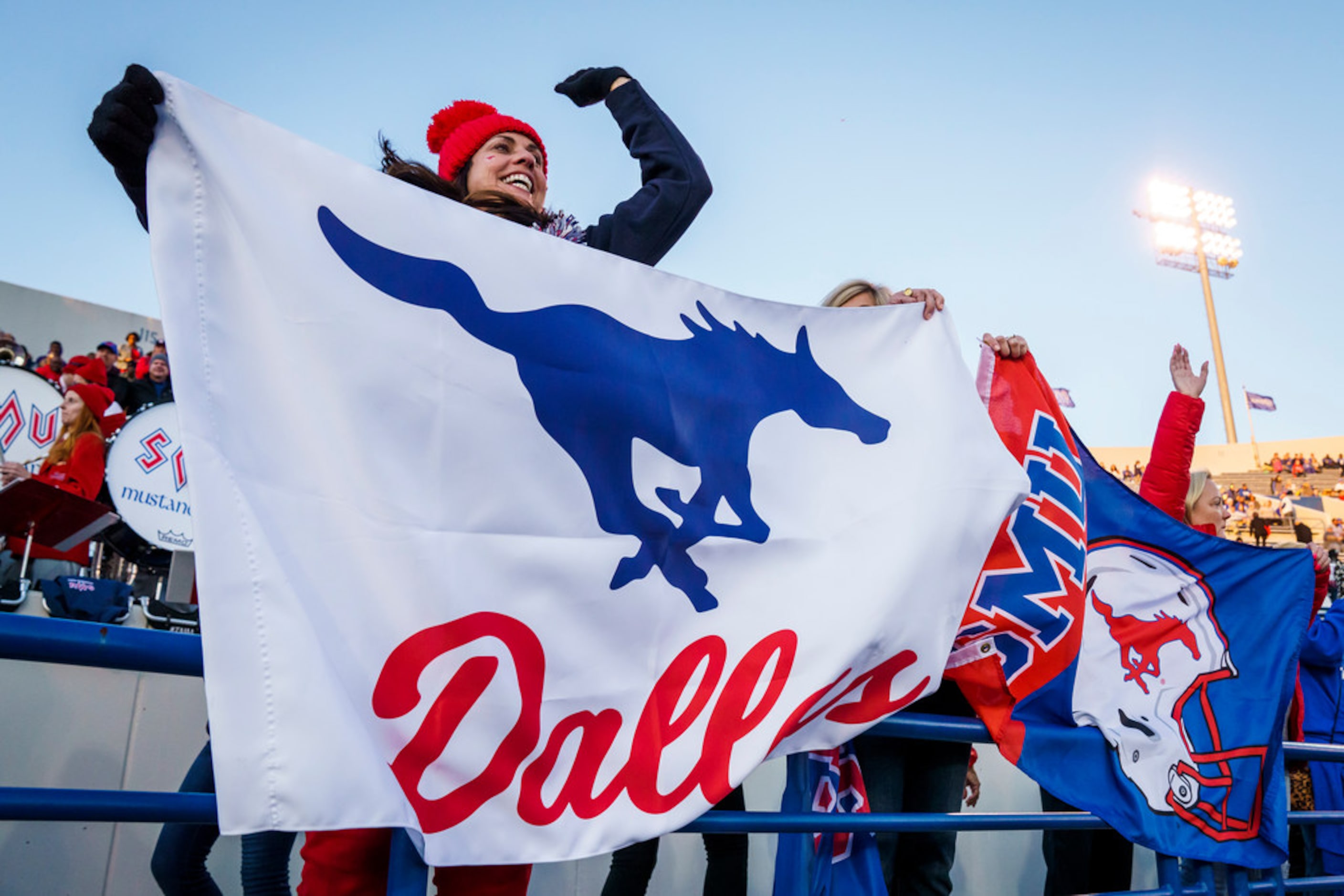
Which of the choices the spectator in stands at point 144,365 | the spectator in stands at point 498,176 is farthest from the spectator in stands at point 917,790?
the spectator in stands at point 144,365

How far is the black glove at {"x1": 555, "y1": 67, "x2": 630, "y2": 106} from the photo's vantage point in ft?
6.93

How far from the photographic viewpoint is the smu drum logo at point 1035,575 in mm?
2039

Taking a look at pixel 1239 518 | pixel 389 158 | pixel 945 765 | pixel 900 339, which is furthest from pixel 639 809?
pixel 1239 518

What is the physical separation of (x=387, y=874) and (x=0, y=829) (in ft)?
4.70

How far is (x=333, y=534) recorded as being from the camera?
1198 mm

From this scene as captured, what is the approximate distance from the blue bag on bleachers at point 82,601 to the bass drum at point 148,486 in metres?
1.28

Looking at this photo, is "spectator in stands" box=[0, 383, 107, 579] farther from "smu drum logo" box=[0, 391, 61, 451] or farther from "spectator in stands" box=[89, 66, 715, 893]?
"spectator in stands" box=[89, 66, 715, 893]

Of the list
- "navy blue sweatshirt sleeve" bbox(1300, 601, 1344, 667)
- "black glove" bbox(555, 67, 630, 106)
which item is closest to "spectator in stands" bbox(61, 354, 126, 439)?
"black glove" bbox(555, 67, 630, 106)

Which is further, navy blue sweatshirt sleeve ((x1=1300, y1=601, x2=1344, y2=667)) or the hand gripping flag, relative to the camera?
navy blue sweatshirt sleeve ((x1=1300, y1=601, x2=1344, y2=667))

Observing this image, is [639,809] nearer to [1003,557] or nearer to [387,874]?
[387,874]

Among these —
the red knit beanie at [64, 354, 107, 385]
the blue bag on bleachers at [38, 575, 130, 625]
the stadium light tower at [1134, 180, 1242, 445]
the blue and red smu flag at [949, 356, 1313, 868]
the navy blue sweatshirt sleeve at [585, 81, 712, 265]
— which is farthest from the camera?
the stadium light tower at [1134, 180, 1242, 445]

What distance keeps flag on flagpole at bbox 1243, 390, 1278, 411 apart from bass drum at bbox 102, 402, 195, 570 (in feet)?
128

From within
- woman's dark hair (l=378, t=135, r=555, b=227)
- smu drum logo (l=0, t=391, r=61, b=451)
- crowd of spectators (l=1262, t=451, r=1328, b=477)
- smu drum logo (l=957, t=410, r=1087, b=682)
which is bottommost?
smu drum logo (l=957, t=410, r=1087, b=682)

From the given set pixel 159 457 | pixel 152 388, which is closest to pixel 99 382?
pixel 152 388
